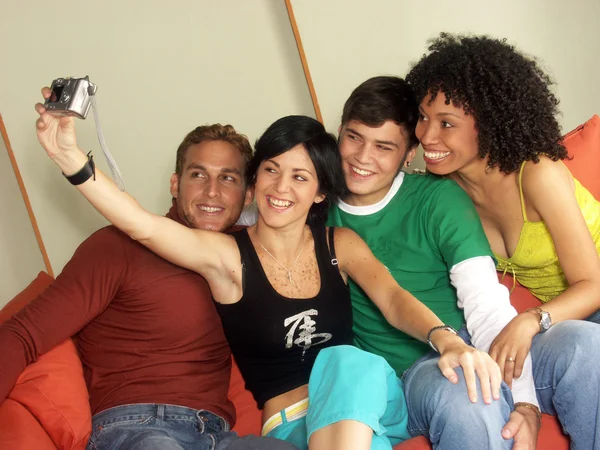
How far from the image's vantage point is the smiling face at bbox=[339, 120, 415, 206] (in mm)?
1737

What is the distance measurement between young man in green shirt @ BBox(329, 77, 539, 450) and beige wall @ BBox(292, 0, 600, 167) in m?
0.76

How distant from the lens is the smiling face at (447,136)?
66.7 inches

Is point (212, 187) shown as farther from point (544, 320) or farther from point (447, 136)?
point (544, 320)

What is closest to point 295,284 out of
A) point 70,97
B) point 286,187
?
point 286,187

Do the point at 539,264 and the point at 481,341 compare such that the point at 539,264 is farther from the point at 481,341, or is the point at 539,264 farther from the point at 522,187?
the point at 481,341

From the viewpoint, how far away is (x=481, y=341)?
5.07 ft

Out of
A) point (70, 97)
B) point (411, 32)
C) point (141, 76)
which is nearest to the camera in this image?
point (70, 97)

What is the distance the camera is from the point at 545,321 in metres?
1.51

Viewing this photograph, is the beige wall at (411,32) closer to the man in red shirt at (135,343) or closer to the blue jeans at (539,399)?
the man in red shirt at (135,343)

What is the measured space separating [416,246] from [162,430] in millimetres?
795

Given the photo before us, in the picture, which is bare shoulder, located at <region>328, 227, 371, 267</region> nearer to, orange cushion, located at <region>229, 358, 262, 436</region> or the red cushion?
orange cushion, located at <region>229, 358, 262, 436</region>

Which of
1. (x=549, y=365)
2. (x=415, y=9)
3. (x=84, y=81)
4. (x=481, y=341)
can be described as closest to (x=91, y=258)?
(x=84, y=81)

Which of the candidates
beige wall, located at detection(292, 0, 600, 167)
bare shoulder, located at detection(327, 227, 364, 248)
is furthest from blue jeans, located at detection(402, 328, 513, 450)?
beige wall, located at detection(292, 0, 600, 167)

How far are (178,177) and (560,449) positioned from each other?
1230 millimetres
